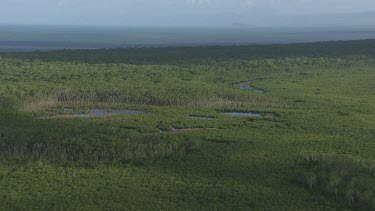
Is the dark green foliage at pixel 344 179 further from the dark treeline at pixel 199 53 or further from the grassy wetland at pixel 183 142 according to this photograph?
the dark treeline at pixel 199 53

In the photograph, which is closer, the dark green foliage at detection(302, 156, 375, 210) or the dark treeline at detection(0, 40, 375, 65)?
the dark green foliage at detection(302, 156, 375, 210)

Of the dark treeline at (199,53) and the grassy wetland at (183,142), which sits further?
the dark treeline at (199,53)

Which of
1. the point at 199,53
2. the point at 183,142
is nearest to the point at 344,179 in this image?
the point at 183,142

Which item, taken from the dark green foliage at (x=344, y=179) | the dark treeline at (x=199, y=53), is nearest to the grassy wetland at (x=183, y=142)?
the dark green foliage at (x=344, y=179)

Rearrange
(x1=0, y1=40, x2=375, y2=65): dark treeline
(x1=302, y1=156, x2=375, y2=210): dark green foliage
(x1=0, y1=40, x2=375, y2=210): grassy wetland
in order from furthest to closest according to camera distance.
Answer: (x1=0, y1=40, x2=375, y2=65): dark treeline
(x1=0, y1=40, x2=375, y2=210): grassy wetland
(x1=302, y1=156, x2=375, y2=210): dark green foliage

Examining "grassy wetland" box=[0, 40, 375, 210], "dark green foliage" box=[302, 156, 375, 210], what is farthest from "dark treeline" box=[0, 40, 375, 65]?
"dark green foliage" box=[302, 156, 375, 210]

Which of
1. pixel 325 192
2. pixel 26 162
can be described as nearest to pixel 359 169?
pixel 325 192

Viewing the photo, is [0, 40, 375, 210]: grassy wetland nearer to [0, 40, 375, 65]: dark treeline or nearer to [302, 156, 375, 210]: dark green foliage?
[302, 156, 375, 210]: dark green foliage

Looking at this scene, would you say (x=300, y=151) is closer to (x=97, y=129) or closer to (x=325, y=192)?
(x=325, y=192)
